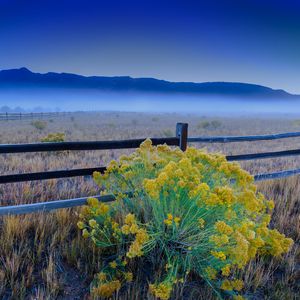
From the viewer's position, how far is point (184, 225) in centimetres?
251

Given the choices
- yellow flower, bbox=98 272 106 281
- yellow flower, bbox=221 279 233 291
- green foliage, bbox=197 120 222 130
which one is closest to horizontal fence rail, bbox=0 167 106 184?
yellow flower, bbox=98 272 106 281

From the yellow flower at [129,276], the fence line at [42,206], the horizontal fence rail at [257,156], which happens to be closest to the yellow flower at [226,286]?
the yellow flower at [129,276]

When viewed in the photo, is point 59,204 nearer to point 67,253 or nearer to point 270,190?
point 67,253

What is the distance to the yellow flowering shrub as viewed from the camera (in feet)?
6.81

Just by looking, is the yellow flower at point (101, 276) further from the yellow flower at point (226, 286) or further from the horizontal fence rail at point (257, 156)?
the horizontal fence rail at point (257, 156)

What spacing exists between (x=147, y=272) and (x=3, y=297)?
1280 mm

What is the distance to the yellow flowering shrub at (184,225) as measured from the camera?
208 centimetres

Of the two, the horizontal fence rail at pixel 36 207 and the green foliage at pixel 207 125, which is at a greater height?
the green foliage at pixel 207 125

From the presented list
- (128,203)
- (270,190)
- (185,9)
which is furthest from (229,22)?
(128,203)

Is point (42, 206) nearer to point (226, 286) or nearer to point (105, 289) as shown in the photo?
point (105, 289)

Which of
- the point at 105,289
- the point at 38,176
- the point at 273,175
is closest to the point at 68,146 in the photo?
the point at 38,176

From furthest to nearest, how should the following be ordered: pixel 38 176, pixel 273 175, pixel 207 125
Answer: pixel 207 125 < pixel 273 175 < pixel 38 176

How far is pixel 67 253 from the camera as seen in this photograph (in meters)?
2.66

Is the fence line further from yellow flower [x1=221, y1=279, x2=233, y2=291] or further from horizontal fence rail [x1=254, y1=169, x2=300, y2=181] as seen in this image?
horizontal fence rail [x1=254, y1=169, x2=300, y2=181]
